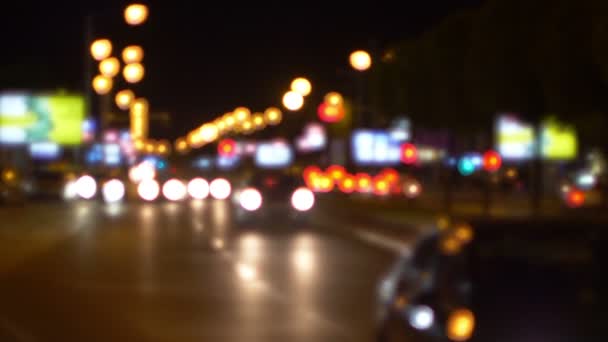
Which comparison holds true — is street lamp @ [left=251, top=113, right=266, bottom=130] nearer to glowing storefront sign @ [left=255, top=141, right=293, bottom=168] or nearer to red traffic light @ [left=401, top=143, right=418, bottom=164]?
red traffic light @ [left=401, top=143, right=418, bottom=164]

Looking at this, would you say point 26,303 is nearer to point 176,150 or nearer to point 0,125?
point 0,125

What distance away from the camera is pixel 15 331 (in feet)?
44.4

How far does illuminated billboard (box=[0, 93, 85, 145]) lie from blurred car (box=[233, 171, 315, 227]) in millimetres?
26314

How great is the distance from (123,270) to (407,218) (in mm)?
18593

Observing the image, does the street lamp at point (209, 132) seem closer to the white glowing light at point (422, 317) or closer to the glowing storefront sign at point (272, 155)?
the glowing storefront sign at point (272, 155)

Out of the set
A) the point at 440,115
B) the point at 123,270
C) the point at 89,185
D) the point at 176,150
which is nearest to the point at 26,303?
the point at 123,270

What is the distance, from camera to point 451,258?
8.80m

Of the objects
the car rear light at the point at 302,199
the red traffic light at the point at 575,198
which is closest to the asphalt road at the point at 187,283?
the car rear light at the point at 302,199

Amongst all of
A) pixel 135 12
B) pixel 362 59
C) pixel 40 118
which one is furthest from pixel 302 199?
pixel 40 118

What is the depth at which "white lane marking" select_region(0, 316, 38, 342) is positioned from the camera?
13.0 m

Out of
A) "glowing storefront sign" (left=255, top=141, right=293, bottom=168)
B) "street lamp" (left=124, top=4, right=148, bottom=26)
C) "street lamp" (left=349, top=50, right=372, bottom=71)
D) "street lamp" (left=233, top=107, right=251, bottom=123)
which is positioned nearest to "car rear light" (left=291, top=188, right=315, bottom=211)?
"street lamp" (left=349, top=50, right=372, bottom=71)

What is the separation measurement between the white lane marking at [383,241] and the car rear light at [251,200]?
9.58 ft

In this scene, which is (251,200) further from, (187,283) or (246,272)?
(187,283)

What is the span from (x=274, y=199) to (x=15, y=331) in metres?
21.1
